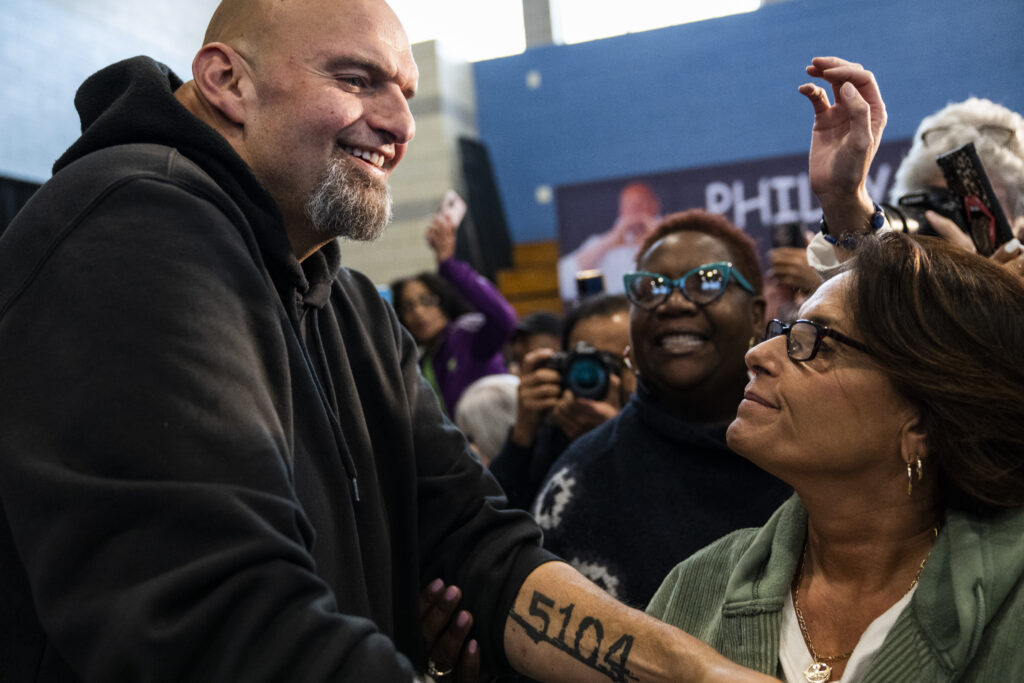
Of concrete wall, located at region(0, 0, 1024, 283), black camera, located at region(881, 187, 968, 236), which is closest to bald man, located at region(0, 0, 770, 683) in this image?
black camera, located at region(881, 187, 968, 236)

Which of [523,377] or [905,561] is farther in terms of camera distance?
[523,377]

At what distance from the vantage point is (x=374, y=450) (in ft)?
5.08

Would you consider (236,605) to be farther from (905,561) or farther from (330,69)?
(905,561)

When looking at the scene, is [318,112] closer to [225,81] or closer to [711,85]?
[225,81]

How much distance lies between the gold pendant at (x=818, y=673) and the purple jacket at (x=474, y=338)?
9.36 feet

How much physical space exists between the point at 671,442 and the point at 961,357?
84cm

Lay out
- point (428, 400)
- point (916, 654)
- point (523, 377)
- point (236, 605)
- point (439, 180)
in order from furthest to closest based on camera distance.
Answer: point (439, 180) < point (523, 377) < point (428, 400) < point (916, 654) < point (236, 605)

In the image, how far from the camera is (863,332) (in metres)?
1.51

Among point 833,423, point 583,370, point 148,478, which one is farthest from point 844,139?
point 148,478

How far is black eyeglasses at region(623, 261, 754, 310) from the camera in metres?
2.27

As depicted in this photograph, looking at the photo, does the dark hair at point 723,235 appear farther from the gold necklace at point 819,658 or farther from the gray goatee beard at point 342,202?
the gray goatee beard at point 342,202

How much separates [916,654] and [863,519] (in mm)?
227

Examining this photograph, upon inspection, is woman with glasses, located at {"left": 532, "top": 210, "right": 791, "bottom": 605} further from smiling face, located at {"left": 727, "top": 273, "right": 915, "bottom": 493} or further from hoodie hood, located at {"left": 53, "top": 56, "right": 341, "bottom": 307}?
hoodie hood, located at {"left": 53, "top": 56, "right": 341, "bottom": 307}

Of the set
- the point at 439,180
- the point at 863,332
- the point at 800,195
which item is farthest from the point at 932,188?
the point at 439,180
